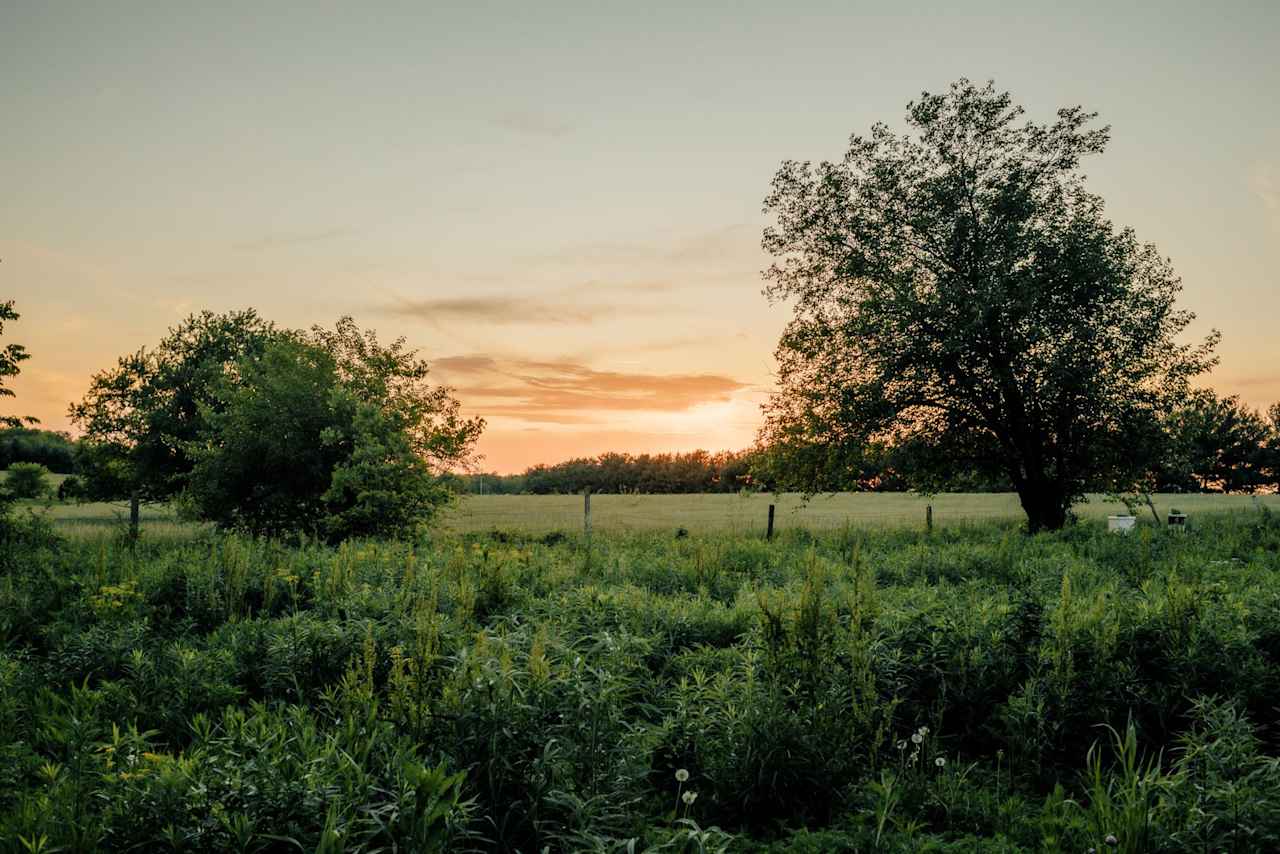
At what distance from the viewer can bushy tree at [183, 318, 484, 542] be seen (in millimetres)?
17453

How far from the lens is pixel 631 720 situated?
5.75m

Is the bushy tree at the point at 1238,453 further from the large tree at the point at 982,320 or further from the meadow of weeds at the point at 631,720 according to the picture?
the meadow of weeds at the point at 631,720

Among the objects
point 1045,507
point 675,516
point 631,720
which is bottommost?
point 675,516

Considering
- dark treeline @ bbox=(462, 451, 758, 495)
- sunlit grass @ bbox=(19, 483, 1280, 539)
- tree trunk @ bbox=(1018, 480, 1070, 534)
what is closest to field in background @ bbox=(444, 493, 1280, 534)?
sunlit grass @ bbox=(19, 483, 1280, 539)

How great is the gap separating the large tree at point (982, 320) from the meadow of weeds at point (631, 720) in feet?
43.3

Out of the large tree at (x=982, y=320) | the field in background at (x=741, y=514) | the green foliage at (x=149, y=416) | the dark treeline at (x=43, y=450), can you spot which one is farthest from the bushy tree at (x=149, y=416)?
the dark treeline at (x=43, y=450)

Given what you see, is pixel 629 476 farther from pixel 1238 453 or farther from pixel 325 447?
pixel 1238 453

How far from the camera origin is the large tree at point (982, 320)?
21281mm

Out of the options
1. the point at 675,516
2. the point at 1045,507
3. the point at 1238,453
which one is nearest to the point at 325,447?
the point at 1045,507

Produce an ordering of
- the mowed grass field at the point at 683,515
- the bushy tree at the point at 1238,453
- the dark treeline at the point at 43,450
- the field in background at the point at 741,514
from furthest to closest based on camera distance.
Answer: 1. the bushy tree at the point at 1238,453
2. the dark treeline at the point at 43,450
3. the field in background at the point at 741,514
4. the mowed grass field at the point at 683,515

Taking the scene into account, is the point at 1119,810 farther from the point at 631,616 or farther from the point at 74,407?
the point at 74,407

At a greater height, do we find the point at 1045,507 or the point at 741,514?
the point at 1045,507

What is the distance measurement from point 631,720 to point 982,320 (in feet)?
57.6

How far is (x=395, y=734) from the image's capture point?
14.4 ft
